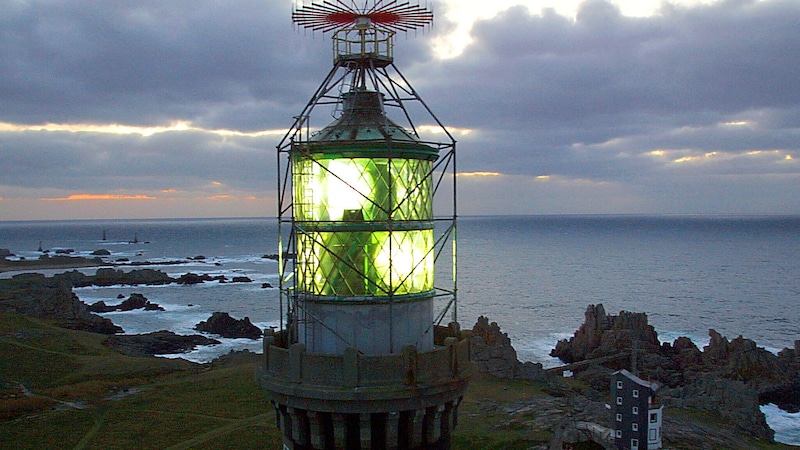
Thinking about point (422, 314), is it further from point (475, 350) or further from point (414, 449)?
point (475, 350)

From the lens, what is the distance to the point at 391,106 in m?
11.3

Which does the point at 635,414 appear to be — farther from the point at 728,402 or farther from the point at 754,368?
the point at 754,368

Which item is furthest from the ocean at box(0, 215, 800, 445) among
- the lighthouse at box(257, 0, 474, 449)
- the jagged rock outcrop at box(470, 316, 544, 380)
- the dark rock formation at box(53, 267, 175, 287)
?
the lighthouse at box(257, 0, 474, 449)

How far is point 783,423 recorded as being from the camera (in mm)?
41938

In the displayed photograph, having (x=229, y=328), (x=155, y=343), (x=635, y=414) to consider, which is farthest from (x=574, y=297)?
(x=635, y=414)

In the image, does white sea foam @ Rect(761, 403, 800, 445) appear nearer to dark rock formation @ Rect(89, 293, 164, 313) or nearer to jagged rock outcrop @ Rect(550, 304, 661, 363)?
jagged rock outcrop @ Rect(550, 304, 661, 363)

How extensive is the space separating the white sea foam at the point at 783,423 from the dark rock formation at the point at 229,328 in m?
48.3

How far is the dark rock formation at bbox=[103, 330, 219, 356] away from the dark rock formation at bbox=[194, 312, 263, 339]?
3.14 metres

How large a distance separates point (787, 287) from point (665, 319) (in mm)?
43541

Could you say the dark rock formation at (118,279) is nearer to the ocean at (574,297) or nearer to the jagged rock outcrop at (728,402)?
the ocean at (574,297)

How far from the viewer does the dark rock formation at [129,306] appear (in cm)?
8559

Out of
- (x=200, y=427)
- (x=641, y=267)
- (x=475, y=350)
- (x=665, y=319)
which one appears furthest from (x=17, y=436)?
(x=641, y=267)

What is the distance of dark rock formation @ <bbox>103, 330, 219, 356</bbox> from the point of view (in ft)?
188

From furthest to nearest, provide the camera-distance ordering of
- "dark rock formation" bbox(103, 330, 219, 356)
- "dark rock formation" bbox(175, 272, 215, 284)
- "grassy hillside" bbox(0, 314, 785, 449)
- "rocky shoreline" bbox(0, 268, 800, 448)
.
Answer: "dark rock formation" bbox(175, 272, 215, 284)
"dark rock formation" bbox(103, 330, 219, 356)
"rocky shoreline" bbox(0, 268, 800, 448)
"grassy hillside" bbox(0, 314, 785, 449)
